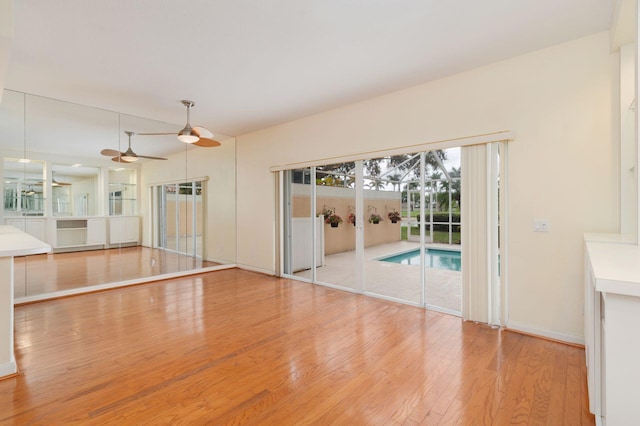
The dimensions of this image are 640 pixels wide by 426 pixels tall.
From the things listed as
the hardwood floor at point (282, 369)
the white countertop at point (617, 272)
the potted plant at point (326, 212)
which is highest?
the potted plant at point (326, 212)

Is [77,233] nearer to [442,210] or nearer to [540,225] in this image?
[442,210]

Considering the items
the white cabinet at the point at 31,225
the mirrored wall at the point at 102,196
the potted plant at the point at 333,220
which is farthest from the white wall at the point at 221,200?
the white cabinet at the point at 31,225

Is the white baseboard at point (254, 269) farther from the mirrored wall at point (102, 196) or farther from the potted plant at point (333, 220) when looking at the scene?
the potted plant at point (333, 220)

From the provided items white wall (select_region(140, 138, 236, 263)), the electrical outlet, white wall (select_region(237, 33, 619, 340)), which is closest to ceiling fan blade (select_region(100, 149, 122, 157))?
white wall (select_region(140, 138, 236, 263))

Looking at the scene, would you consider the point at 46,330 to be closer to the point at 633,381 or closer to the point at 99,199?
the point at 99,199

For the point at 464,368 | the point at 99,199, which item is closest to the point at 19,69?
the point at 99,199

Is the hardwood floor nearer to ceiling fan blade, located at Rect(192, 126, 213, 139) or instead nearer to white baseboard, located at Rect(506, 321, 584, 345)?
white baseboard, located at Rect(506, 321, 584, 345)

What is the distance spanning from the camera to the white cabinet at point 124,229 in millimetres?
4820

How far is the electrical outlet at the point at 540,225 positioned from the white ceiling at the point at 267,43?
5.34 feet

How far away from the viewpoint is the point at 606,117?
8.41ft

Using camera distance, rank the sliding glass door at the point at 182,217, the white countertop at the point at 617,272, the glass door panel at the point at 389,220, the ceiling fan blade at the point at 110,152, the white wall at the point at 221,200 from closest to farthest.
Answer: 1. the white countertop at the point at 617,272
2. the glass door panel at the point at 389,220
3. the ceiling fan blade at the point at 110,152
4. the sliding glass door at the point at 182,217
5. the white wall at the point at 221,200

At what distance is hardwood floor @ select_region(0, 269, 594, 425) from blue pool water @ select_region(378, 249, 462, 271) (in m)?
0.93

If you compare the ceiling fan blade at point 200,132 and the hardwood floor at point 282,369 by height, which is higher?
the ceiling fan blade at point 200,132

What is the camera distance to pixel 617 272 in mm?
1073
